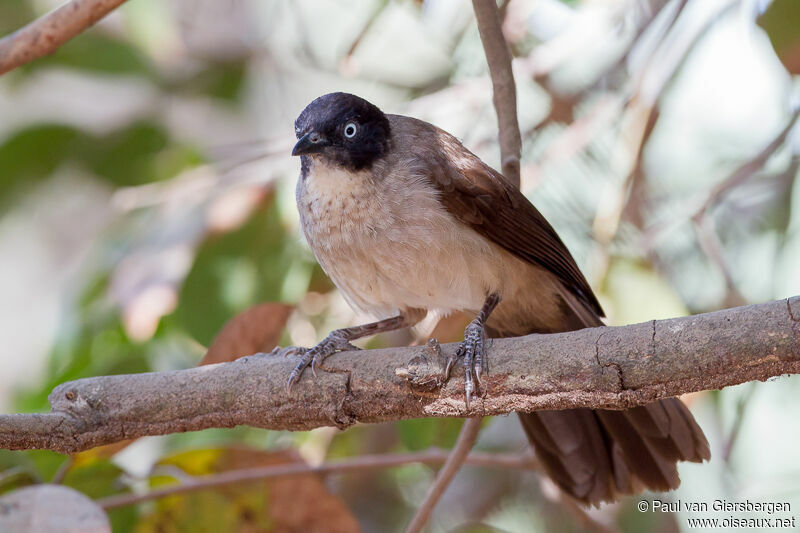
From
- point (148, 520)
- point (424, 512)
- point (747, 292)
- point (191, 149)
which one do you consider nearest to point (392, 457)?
point (424, 512)

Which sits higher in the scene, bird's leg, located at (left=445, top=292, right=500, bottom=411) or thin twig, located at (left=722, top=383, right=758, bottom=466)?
thin twig, located at (left=722, top=383, right=758, bottom=466)

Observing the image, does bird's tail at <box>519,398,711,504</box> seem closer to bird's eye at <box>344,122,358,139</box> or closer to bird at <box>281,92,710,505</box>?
bird at <box>281,92,710,505</box>

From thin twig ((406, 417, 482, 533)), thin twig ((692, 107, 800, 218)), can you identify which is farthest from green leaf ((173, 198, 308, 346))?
thin twig ((692, 107, 800, 218))

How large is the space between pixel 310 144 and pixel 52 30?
99 centimetres

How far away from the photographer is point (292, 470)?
3.58 metres

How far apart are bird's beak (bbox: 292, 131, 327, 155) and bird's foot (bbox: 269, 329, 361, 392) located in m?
0.71

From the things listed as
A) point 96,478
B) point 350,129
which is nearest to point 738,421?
point 350,129

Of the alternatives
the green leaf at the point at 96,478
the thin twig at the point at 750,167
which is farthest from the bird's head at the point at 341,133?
the thin twig at the point at 750,167

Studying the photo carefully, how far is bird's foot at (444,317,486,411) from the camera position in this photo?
2553 mm

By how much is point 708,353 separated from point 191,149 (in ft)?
12.4

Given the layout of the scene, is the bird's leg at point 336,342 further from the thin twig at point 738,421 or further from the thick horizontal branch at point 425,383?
the thin twig at point 738,421

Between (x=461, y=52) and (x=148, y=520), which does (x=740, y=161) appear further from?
(x=148, y=520)

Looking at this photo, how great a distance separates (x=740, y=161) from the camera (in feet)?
15.3

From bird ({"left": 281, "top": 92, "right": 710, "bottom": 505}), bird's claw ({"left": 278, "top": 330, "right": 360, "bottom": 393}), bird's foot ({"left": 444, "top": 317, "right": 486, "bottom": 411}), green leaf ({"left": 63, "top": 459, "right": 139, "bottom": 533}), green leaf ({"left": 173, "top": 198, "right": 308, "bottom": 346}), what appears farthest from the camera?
green leaf ({"left": 173, "top": 198, "right": 308, "bottom": 346})
